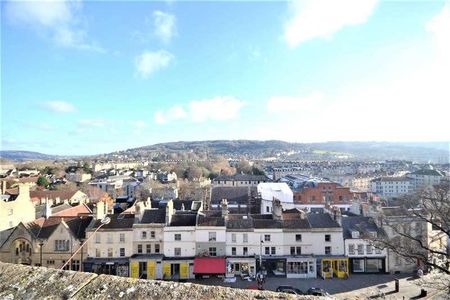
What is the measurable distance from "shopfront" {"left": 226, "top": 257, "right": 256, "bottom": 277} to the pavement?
3.30 feet

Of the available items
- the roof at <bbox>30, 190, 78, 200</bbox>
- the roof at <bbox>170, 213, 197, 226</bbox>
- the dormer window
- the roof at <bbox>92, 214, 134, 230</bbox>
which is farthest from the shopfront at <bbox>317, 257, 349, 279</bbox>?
the roof at <bbox>30, 190, 78, 200</bbox>

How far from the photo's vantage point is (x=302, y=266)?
36.7m

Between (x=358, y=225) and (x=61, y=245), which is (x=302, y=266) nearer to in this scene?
(x=358, y=225)

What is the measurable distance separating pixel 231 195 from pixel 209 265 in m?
28.5

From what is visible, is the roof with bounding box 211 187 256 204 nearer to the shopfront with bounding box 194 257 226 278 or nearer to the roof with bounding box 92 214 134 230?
the roof with bounding box 92 214 134 230

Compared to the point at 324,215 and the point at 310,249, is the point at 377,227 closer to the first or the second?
the point at 324,215

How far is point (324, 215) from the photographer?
134 feet

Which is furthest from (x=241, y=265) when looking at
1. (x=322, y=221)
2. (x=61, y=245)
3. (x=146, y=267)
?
(x=61, y=245)

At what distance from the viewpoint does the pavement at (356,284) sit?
31.3 meters

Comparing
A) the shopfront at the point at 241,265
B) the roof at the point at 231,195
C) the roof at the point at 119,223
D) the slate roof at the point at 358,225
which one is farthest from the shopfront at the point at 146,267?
the roof at the point at 231,195

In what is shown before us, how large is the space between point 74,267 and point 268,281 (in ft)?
63.7

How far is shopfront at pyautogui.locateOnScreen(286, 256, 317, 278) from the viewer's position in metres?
36.5

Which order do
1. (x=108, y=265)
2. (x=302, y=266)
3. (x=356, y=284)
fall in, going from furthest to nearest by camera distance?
(x=302, y=266) < (x=108, y=265) < (x=356, y=284)

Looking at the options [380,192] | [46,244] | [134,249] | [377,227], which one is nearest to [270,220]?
[377,227]
